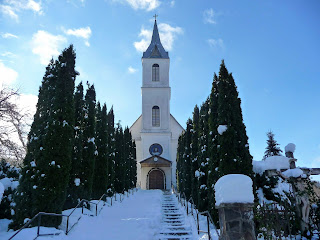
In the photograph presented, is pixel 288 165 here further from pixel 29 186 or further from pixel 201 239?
pixel 29 186

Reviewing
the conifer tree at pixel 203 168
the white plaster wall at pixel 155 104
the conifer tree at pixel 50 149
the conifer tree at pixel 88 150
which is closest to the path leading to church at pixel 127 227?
the conifer tree at pixel 50 149

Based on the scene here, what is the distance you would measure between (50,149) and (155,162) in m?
19.2

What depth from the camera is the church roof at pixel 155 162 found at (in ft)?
89.4

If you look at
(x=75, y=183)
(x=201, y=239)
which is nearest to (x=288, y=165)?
(x=201, y=239)

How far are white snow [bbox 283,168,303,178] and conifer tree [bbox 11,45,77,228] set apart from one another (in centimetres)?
734

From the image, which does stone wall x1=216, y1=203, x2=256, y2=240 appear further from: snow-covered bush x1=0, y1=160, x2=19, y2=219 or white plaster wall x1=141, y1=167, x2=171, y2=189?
white plaster wall x1=141, y1=167, x2=171, y2=189

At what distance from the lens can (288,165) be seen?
817 centimetres

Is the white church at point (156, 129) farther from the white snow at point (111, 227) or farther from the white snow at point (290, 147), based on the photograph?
the white snow at point (290, 147)

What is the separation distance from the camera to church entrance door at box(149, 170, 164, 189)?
2786 cm

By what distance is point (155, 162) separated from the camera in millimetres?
27266

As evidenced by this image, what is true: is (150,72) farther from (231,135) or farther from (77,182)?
(231,135)

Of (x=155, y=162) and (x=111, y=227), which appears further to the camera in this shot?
(x=155, y=162)

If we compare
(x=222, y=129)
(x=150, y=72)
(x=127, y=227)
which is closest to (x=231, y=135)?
(x=222, y=129)

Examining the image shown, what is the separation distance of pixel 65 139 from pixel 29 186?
75.7 inches
